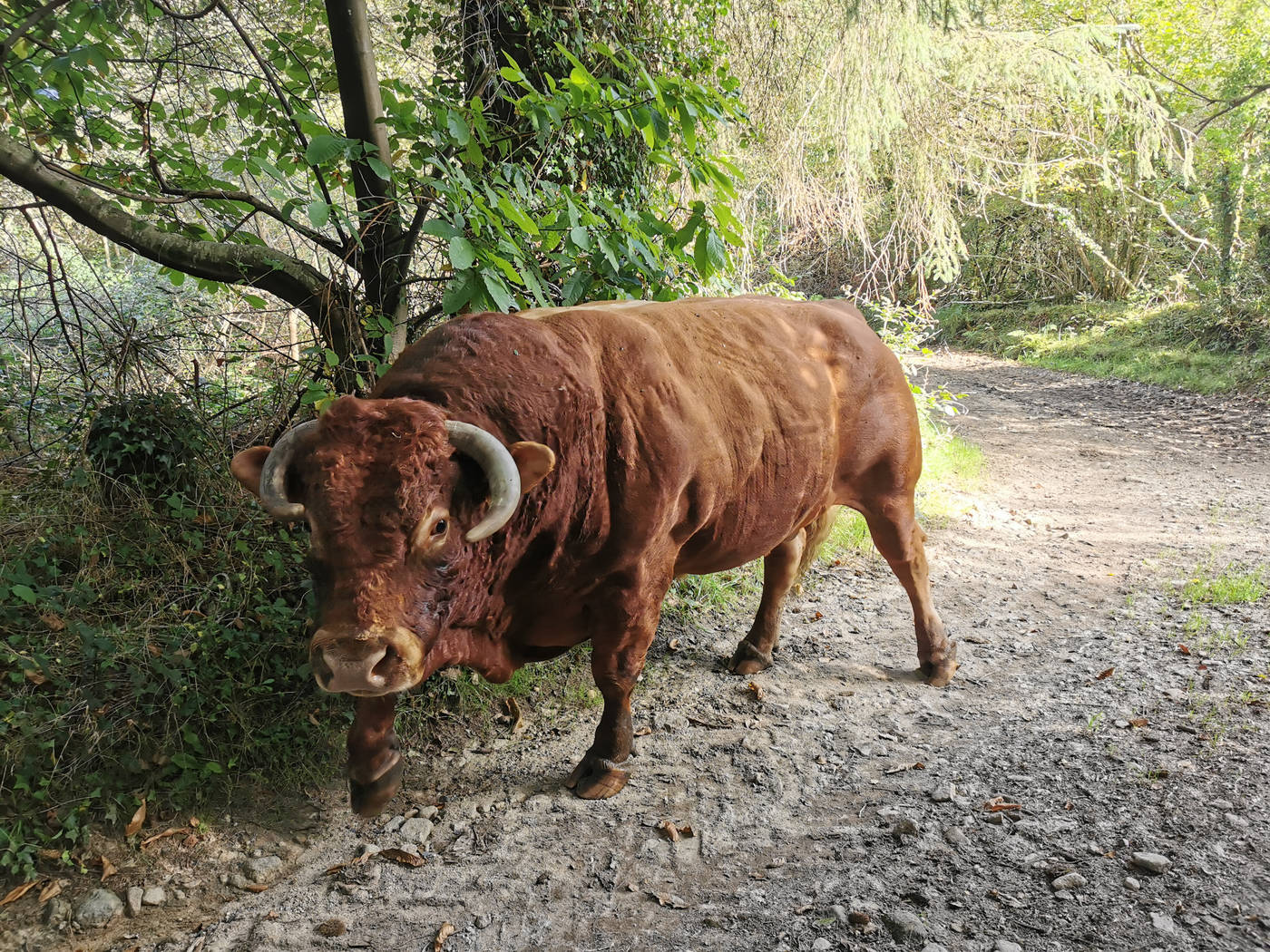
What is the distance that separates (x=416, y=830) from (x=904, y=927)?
1.87 meters

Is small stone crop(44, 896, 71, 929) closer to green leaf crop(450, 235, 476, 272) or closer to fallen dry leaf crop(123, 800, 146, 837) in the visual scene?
fallen dry leaf crop(123, 800, 146, 837)

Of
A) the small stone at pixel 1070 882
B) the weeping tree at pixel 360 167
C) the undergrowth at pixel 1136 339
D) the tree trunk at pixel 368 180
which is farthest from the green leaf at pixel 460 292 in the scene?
the undergrowth at pixel 1136 339

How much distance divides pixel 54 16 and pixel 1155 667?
619cm

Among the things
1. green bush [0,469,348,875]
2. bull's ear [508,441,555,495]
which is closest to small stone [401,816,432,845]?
green bush [0,469,348,875]

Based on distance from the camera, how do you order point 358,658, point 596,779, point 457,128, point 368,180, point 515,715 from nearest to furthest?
point 358,658 → point 457,128 → point 596,779 → point 368,180 → point 515,715

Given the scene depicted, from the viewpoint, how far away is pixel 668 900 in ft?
9.55

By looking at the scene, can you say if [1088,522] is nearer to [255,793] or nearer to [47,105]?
[255,793]

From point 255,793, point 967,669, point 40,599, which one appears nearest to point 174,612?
point 40,599

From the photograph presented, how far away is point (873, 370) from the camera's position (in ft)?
14.6

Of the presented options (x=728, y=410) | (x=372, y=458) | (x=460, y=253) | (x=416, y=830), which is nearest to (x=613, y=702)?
(x=416, y=830)

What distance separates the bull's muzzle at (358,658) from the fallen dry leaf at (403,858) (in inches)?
40.4

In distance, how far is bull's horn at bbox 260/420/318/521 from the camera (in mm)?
2480

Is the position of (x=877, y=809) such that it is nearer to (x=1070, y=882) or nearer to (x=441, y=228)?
(x=1070, y=882)

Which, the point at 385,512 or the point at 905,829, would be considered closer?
the point at 385,512
